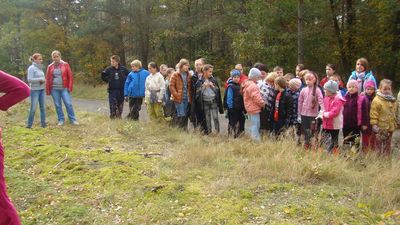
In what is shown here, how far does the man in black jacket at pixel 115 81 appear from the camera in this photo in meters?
11.1

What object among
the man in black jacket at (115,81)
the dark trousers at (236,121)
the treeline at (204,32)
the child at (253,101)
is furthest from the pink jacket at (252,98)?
the treeline at (204,32)

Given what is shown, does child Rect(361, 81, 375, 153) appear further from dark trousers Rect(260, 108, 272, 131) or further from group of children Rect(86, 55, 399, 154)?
dark trousers Rect(260, 108, 272, 131)

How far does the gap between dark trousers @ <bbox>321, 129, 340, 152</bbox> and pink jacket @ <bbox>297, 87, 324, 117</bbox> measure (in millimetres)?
429

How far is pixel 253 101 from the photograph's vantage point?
26.6 feet

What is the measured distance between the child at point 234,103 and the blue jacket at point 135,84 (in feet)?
9.24

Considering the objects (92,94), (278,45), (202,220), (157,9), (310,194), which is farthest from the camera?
(157,9)

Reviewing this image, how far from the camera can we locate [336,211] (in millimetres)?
4602

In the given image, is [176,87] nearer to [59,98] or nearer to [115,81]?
[115,81]

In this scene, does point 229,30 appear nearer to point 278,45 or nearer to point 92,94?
point 278,45

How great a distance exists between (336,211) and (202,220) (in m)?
1.51

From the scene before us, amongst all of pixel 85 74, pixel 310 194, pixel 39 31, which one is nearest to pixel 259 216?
pixel 310 194

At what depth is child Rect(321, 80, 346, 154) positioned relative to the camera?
7.13 m

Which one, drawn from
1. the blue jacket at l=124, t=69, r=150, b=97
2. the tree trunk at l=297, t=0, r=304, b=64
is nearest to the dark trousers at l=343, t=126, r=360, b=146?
the blue jacket at l=124, t=69, r=150, b=97

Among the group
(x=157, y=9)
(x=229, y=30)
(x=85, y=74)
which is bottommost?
(x=85, y=74)
